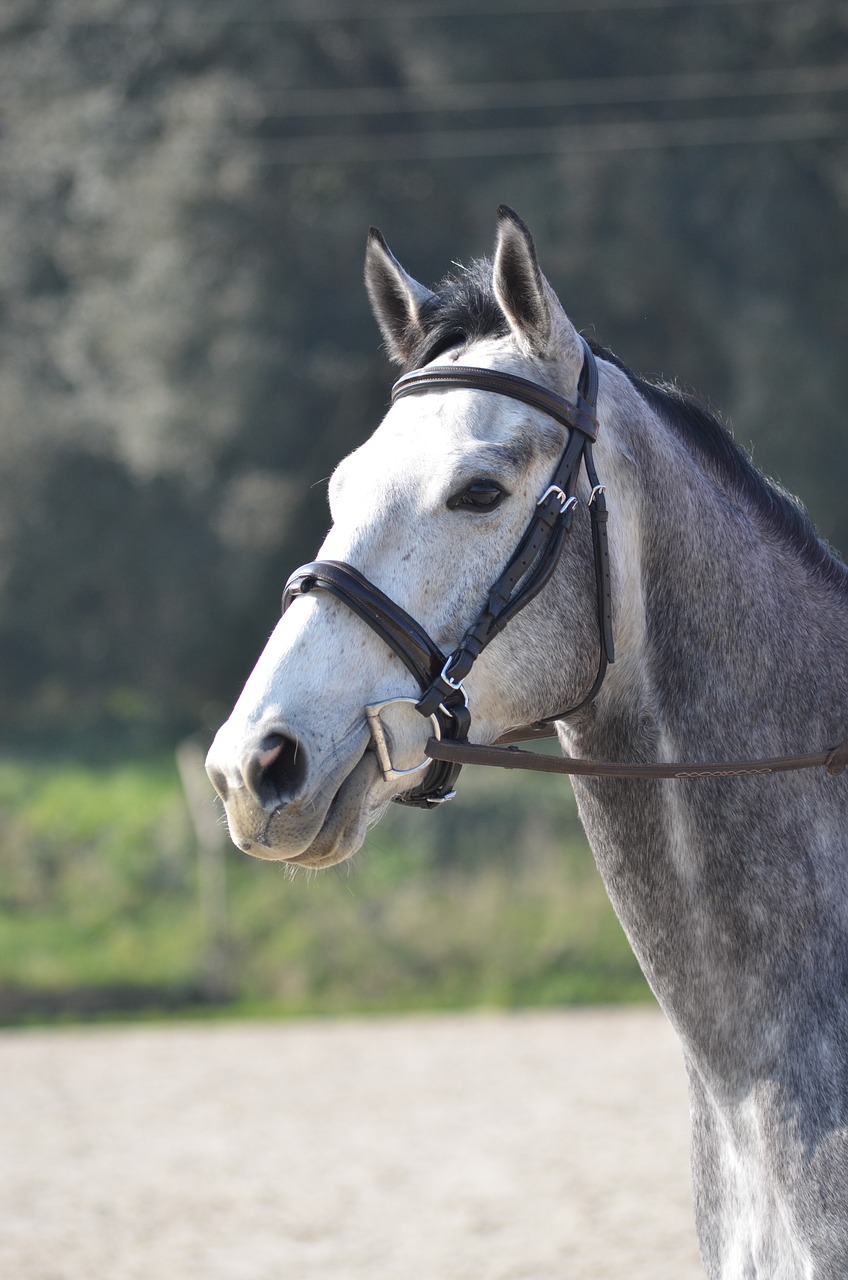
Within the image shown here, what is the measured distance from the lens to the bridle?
2.14 metres

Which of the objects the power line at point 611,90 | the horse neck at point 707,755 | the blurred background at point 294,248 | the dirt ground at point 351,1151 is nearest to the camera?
the horse neck at point 707,755

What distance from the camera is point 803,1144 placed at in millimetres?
2275

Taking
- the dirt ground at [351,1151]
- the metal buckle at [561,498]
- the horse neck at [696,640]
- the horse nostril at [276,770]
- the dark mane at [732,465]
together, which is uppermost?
the dark mane at [732,465]

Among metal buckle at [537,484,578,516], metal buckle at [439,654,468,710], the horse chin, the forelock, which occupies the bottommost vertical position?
the horse chin

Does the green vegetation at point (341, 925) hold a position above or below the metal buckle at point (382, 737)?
below

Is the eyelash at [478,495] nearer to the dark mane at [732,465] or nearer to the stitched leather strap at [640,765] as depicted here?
the stitched leather strap at [640,765]

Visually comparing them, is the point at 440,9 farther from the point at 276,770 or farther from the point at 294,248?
the point at 276,770

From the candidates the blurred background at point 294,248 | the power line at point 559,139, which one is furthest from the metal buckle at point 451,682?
the power line at point 559,139

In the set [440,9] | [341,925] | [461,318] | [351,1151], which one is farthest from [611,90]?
[461,318]

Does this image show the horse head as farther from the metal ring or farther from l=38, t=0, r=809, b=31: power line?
l=38, t=0, r=809, b=31: power line

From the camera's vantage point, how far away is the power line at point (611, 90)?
19562 millimetres

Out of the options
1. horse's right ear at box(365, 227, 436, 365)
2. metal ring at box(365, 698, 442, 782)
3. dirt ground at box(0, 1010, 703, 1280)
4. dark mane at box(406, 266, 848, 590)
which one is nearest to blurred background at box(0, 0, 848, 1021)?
dirt ground at box(0, 1010, 703, 1280)

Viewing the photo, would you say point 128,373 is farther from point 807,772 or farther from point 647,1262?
point 807,772

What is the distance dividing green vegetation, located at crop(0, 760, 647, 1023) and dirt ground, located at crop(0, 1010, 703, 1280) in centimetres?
86
